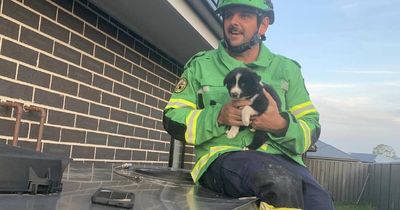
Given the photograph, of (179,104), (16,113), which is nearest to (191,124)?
(179,104)

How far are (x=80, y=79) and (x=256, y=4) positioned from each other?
2446 millimetres

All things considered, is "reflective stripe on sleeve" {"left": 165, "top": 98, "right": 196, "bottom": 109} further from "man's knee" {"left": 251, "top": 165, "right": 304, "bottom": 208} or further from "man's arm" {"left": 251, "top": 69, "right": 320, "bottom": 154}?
"man's knee" {"left": 251, "top": 165, "right": 304, "bottom": 208}

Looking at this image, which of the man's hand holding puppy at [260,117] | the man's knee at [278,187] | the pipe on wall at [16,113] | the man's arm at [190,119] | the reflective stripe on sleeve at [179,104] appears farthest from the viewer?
the pipe on wall at [16,113]

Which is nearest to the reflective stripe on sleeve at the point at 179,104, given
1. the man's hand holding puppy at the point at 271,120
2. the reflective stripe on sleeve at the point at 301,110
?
the man's hand holding puppy at the point at 271,120

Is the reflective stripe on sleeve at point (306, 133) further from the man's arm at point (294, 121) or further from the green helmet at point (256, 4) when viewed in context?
the green helmet at point (256, 4)

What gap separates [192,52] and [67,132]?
105 inches

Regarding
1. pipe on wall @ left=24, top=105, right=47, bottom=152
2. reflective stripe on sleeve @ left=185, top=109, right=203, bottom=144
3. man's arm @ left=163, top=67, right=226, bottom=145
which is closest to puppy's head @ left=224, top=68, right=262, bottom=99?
man's arm @ left=163, top=67, right=226, bottom=145

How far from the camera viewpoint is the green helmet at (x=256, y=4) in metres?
2.69

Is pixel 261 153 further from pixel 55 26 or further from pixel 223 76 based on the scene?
pixel 55 26

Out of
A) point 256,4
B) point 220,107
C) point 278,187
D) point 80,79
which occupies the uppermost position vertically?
point 256,4

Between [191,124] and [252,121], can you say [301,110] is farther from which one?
[191,124]

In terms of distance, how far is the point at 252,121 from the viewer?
2414mm

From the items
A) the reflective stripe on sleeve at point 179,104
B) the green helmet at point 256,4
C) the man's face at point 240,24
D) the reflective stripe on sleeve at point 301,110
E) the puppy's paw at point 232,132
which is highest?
the green helmet at point 256,4

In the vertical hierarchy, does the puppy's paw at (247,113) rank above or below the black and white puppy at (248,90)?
below
